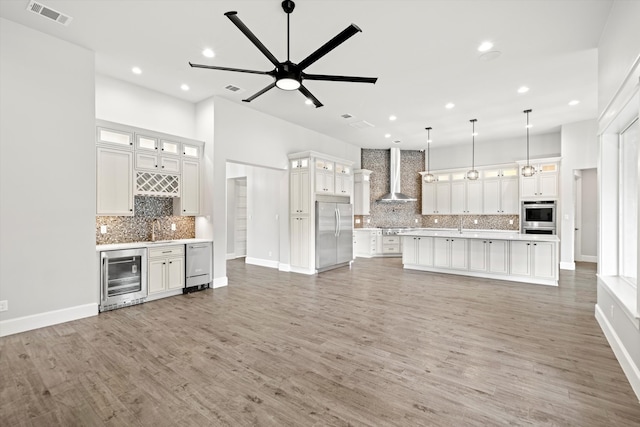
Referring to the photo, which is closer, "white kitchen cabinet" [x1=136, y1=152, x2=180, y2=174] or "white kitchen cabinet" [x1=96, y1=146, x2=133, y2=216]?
"white kitchen cabinet" [x1=96, y1=146, x2=133, y2=216]

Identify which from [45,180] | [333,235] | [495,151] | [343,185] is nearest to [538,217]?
[495,151]

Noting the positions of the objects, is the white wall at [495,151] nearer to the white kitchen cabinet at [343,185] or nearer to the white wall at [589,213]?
the white wall at [589,213]

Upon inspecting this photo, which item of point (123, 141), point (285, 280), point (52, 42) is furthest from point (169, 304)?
point (52, 42)

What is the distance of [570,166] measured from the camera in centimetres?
740

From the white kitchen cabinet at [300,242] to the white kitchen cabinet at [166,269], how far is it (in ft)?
8.36

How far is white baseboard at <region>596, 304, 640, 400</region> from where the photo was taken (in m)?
2.37

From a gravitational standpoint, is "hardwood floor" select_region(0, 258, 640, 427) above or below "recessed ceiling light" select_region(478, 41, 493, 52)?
below

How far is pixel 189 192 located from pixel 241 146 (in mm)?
1373

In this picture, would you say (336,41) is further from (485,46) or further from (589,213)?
(589,213)

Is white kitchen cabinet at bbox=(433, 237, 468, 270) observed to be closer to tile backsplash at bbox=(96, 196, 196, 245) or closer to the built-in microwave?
the built-in microwave

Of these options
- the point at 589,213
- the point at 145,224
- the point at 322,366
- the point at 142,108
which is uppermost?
the point at 142,108

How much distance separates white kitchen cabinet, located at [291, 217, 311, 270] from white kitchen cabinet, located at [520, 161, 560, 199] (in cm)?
597

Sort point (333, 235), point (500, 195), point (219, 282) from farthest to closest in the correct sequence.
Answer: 1. point (500, 195)
2. point (333, 235)
3. point (219, 282)

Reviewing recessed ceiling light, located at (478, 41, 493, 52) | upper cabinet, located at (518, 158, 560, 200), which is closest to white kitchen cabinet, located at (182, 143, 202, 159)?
recessed ceiling light, located at (478, 41, 493, 52)
